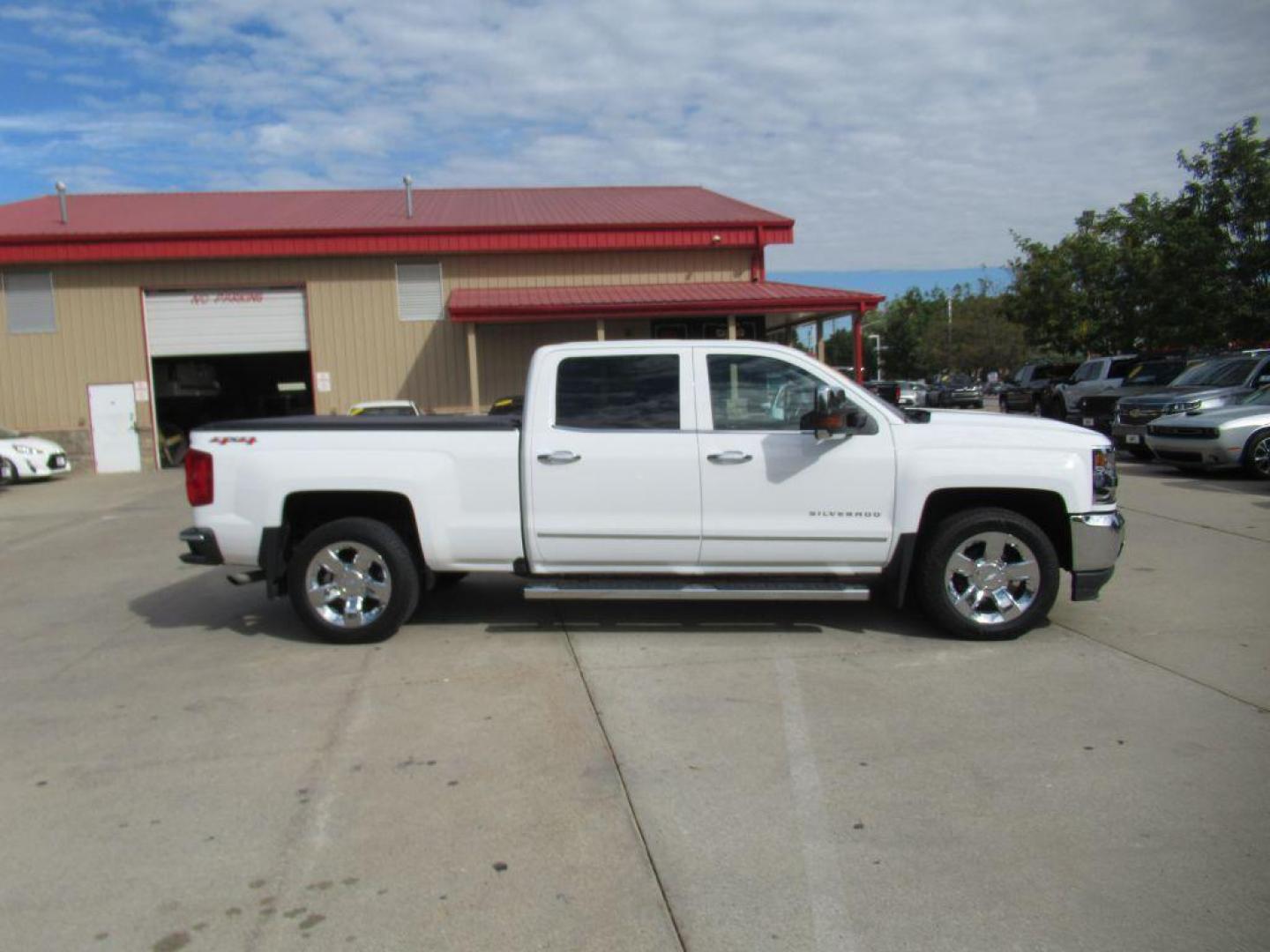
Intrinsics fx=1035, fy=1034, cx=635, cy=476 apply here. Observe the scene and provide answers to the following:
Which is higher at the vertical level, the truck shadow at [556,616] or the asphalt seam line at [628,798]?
the truck shadow at [556,616]

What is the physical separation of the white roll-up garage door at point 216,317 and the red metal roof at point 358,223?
1009 millimetres

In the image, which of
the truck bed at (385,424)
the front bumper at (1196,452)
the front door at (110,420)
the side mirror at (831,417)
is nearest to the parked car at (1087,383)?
the front bumper at (1196,452)

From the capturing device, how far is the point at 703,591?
6.26 metres

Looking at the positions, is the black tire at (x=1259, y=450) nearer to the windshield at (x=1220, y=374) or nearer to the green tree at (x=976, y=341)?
the windshield at (x=1220, y=374)

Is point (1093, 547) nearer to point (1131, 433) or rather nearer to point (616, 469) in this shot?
point (616, 469)

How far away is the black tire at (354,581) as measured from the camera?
646 centimetres

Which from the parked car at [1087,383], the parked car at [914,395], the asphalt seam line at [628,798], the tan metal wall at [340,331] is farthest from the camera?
the parked car at [914,395]

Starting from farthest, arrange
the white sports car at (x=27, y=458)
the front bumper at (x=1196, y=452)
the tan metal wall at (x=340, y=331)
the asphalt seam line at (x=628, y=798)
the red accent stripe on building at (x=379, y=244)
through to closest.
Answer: the tan metal wall at (x=340, y=331)
the red accent stripe on building at (x=379, y=244)
the white sports car at (x=27, y=458)
the front bumper at (x=1196, y=452)
the asphalt seam line at (x=628, y=798)

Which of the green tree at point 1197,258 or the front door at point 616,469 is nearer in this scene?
the front door at point 616,469

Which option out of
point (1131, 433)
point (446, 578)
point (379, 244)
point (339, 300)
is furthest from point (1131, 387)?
point (446, 578)

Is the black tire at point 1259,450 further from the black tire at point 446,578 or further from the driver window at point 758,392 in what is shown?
the black tire at point 446,578

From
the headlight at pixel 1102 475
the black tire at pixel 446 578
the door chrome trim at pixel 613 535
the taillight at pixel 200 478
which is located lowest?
the black tire at pixel 446 578

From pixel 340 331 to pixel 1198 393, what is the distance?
17.6 metres

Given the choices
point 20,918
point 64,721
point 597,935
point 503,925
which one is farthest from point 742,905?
point 64,721
